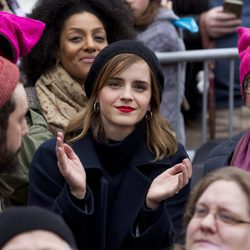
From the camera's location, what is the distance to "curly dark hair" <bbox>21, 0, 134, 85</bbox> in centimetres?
552

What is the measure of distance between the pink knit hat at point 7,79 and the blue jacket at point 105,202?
1.69ft

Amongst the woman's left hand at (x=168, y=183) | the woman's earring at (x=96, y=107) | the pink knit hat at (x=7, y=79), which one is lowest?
the woman's left hand at (x=168, y=183)

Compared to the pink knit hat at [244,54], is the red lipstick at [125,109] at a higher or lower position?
lower

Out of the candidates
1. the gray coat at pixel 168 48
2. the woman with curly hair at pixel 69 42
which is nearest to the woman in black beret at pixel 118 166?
the woman with curly hair at pixel 69 42

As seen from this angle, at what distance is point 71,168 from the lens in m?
4.30

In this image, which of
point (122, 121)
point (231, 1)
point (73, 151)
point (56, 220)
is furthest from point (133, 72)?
point (231, 1)

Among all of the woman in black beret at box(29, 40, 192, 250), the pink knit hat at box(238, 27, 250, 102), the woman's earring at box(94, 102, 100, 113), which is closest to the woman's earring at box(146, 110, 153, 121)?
the woman in black beret at box(29, 40, 192, 250)

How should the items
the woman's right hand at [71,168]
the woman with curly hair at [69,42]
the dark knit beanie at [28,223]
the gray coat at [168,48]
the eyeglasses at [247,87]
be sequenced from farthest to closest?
the gray coat at [168,48] → the woman with curly hair at [69,42] → the eyeglasses at [247,87] → the woman's right hand at [71,168] → the dark knit beanie at [28,223]

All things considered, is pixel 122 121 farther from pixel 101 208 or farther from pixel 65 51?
pixel 65 51

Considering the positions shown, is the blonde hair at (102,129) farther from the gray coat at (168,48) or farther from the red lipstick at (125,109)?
the gray coat at (168,48)

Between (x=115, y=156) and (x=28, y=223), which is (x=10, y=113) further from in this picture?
(x=28, y=223)

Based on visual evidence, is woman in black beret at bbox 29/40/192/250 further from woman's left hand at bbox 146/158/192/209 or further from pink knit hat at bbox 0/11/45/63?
pink knit hat at bbox 0/11/45/63

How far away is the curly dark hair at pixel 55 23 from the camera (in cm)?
552

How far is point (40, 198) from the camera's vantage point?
15.0 ft
